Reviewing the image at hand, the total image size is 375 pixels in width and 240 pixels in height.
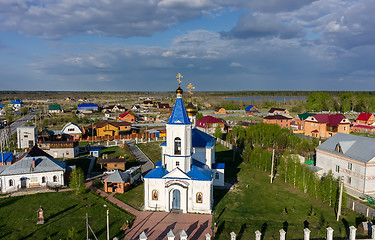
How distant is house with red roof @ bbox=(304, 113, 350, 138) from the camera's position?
4859 cm

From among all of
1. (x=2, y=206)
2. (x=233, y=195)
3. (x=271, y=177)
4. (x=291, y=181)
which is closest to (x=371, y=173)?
(x=291, y=181)

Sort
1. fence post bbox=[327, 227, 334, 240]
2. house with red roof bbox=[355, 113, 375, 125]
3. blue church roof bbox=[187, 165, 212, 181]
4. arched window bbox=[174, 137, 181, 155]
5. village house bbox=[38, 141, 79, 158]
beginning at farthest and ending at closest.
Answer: house with red roof bbox=[355, 113, 375, 125] → village house bbox=[38, 141, 79, 158] → arched window bbox=[174, 137, 181, 155] → blue church roof bbox=[187, 165, 212, 181] → fence post bbox=[327, 227, 334, 240]

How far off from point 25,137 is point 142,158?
59.0ft

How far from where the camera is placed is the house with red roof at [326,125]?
1913 inches

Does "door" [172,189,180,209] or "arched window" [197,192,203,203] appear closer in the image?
"arched window" [197,192,203,203]

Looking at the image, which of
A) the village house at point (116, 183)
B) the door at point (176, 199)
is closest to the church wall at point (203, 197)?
the door at point (176, 199)

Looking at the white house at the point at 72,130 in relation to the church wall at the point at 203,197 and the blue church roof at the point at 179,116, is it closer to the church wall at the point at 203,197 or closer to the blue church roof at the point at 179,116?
the blue church roof at the point at 179,116

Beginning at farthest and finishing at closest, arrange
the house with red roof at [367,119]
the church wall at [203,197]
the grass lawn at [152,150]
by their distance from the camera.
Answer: the house with red roof at [367,119] → the grass lawn at [152,150] → the church wall at [203,197]

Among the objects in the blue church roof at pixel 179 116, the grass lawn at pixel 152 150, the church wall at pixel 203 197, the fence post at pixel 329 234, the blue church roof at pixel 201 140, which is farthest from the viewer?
the grass lawn at pixel 152 150

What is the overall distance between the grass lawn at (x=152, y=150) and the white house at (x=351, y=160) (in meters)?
17.8

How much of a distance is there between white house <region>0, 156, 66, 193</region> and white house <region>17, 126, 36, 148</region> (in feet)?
57.3

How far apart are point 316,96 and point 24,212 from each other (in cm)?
8785

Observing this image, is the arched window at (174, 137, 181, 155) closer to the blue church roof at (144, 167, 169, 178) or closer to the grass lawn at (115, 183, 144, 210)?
the blue church roof at (144, 167, 169, 178)

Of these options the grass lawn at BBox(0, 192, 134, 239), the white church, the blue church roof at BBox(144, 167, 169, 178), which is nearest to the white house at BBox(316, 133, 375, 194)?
the white church
